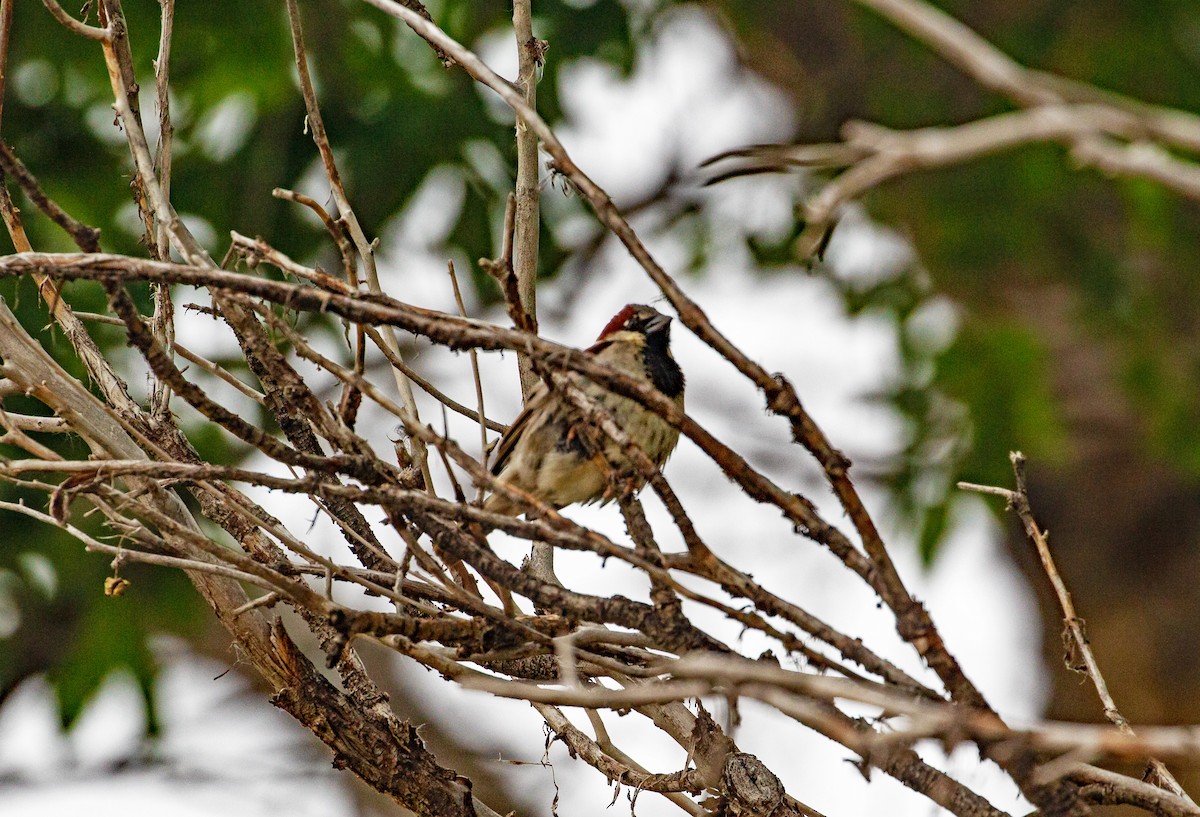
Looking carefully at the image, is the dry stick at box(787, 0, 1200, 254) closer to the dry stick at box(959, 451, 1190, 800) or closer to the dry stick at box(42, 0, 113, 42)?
the dry stick at box(959, 451, 1190, 800)

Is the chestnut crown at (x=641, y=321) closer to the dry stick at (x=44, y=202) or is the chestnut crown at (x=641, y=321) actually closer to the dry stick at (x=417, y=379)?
the dry stick at (x=417, y=379)

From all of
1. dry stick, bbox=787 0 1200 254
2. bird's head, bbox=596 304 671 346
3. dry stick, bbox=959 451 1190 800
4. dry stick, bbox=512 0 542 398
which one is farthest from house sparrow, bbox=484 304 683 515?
dry stick, bbox=787 0 1200 254

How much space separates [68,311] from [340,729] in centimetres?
91

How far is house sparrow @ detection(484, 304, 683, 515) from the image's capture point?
3.47 m

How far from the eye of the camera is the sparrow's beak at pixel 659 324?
13.3 feet

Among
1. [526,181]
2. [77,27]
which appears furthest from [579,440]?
[77,27]

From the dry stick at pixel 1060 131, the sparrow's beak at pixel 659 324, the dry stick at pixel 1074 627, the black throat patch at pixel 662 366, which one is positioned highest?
the sparrow's beak at pixel 659 324

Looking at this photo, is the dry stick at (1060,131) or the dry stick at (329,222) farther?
the dry stick at (329,222)

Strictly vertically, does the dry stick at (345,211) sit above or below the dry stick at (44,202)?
above

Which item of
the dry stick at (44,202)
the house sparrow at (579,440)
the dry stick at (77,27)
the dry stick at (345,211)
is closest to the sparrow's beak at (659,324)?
the house sparrow at (579,440)

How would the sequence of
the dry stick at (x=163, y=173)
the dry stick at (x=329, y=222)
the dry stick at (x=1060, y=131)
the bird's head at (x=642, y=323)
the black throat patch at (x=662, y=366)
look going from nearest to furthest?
the dry stick at (x=1060, y=131) → the dry stick at (x=329, y=222) → the dry stick at (x=163, y=173) → the black throat patch at (x=662, y=366) → the bird's head at (x=642, y=323)

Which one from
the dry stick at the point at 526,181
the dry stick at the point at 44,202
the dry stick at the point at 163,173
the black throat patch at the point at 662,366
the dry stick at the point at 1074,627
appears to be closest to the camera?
the dry stick at the point at 44,202

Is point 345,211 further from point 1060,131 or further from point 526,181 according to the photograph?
point 1060,131

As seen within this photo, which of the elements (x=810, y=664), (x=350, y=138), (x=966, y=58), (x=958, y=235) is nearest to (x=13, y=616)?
(x=350, y=138)
